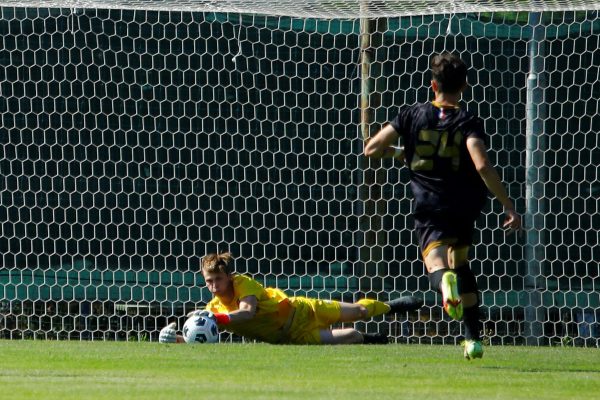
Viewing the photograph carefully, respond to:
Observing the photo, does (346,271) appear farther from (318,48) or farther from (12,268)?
(12,268)

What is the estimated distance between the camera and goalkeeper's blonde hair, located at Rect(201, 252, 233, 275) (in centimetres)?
878

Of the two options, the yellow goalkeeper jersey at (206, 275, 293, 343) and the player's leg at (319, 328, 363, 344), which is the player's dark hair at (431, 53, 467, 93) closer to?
the yellow goalkeeper jersey at (206, 275, 293, 343)

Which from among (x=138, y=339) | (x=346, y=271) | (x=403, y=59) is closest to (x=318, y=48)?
(x=403, y=59)

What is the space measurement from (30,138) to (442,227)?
4.41 m

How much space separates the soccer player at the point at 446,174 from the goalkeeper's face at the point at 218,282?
1.89 metres

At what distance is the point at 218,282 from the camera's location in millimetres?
8852

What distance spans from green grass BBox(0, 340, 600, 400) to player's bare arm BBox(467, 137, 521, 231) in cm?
75

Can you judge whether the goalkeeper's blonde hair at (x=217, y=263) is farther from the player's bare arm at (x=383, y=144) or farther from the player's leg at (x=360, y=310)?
the player's bare arm at (x=383, y=144)

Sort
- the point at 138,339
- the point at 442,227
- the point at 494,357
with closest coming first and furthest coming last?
1. the point at 442,227
2. the point at 494,357
3. the point at 138,339

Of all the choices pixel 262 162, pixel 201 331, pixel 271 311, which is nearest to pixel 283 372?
pixel 201 331

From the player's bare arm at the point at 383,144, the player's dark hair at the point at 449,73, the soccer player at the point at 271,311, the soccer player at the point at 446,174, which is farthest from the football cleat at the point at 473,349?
the soccer player at the point at 271,311

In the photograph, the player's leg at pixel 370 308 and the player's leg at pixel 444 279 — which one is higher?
the player's leg at pixel 444 279

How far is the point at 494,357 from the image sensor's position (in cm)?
790

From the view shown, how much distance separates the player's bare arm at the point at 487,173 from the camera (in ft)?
23.0
